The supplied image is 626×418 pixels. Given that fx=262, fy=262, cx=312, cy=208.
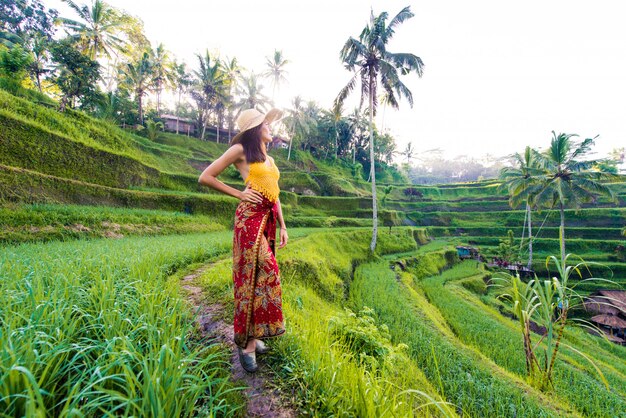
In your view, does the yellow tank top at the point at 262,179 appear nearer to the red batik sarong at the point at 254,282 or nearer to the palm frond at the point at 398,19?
the red batik sarong at the point at 254,282

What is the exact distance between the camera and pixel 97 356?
151 cm

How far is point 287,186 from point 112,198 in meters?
16.5

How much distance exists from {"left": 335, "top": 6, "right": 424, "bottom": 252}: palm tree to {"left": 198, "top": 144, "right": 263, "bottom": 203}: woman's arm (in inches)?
466

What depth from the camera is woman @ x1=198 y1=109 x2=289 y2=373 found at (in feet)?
6.44

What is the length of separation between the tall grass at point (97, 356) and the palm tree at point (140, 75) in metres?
29.0

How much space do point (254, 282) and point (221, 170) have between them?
91cm

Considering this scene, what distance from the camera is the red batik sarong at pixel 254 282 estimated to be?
1.96 metres

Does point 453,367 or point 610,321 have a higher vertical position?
point 453,367

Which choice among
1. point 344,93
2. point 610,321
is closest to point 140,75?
point 344,93

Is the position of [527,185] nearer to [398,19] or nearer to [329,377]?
[398,19]

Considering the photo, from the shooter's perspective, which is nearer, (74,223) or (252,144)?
(252,144)

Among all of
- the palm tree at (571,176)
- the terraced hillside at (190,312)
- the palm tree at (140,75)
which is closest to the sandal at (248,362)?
the terraced hillside at (190,312)

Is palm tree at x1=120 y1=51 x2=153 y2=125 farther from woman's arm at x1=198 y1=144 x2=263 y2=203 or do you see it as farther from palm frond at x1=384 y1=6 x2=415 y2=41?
woman's arm at x1=198 y1=144 x2=263 y2=203

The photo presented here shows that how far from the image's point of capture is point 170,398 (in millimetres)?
1157
